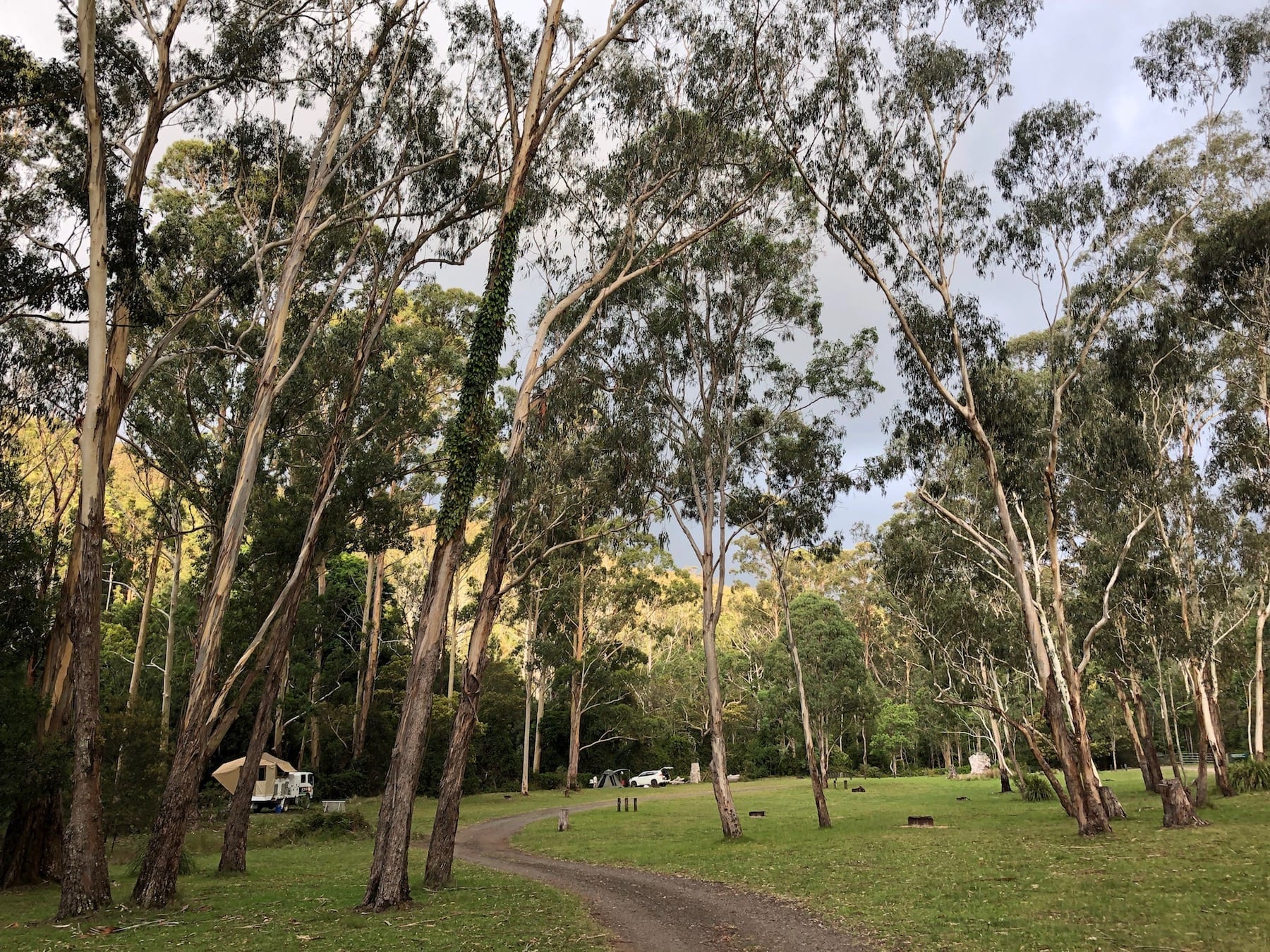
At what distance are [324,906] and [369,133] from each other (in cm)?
1414

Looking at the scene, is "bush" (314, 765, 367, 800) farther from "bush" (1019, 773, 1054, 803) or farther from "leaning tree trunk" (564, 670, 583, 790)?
"bush" (1019, 773, 1054, 803)

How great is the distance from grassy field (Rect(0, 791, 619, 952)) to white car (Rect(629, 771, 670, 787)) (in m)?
30.5

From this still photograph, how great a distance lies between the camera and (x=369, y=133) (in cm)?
1585

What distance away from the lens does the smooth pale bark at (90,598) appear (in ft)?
32.3

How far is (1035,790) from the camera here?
27.2 metres

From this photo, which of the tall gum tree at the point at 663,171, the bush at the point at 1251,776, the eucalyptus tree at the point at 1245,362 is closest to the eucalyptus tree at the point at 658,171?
the tall gum tree at the point at 663,171

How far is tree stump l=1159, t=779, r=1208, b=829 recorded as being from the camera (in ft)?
53.0

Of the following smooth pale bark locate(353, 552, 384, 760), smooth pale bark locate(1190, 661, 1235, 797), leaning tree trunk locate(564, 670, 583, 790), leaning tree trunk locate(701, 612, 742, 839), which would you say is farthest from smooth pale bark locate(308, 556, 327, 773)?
smooth pale bark locate(1190, 661, 1235, 797)

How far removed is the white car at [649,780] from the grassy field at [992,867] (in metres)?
19.2

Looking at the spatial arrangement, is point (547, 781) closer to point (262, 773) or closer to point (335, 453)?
point (262, 773)

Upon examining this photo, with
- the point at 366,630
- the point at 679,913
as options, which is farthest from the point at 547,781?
the point at 679,913

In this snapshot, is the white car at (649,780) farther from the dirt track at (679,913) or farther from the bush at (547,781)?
the dirt track at (679,913)

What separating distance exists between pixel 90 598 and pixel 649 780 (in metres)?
37.9

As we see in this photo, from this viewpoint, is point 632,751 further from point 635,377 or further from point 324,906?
point 324,906
